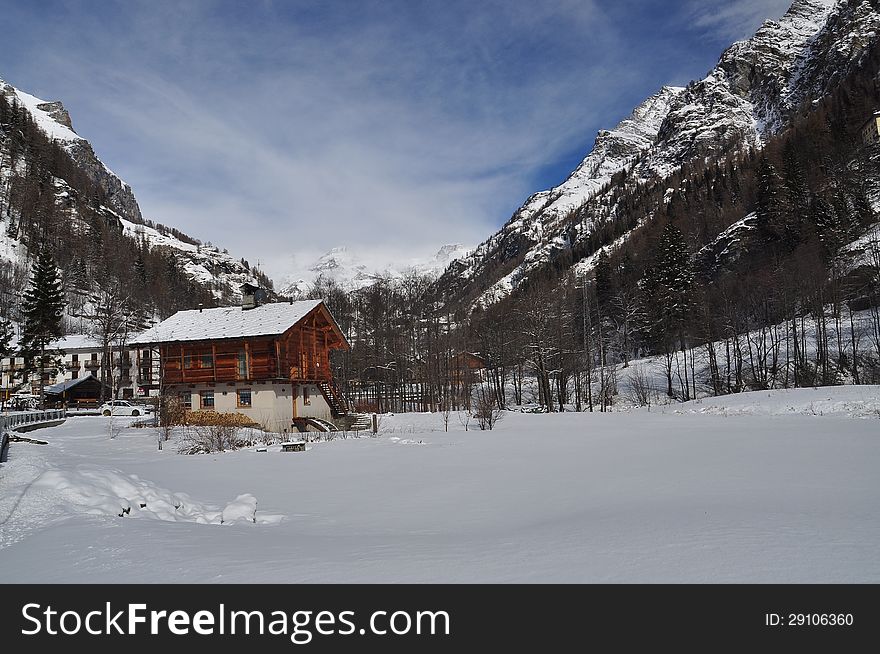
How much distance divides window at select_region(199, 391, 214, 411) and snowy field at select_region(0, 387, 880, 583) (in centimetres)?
1694

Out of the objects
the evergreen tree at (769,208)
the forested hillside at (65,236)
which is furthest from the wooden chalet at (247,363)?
the forested hillside at (65,236)

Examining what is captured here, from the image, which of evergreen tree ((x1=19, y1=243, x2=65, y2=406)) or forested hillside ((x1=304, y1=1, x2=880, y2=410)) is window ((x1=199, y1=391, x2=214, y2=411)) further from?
evergreen tree ((x1=19, y1=243, x2=65, y2=406))

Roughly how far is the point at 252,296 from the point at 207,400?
9563 millimetres

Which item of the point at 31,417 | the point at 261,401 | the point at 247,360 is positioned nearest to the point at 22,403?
the point at 31,417

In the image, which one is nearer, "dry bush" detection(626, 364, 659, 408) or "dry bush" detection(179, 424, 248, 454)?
"dry bush" detection(179, 424, 248, 454)

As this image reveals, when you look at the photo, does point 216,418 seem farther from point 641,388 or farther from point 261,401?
point 641,388

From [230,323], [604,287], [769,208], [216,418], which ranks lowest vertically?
[216,418]

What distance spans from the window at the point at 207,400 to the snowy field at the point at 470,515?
16.9 m

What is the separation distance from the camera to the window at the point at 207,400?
35.5 meters

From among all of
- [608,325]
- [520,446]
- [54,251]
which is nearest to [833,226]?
[608,325]

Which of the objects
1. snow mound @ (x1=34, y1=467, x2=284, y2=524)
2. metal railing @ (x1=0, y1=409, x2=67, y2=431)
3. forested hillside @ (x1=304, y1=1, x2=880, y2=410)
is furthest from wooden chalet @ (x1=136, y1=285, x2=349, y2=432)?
snow mound @ (x1=34, y1=467, x2=284, y2=524)

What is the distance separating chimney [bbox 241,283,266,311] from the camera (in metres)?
41.0

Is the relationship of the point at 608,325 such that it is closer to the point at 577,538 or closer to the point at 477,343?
the point at 477,343

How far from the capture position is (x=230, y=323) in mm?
37594
